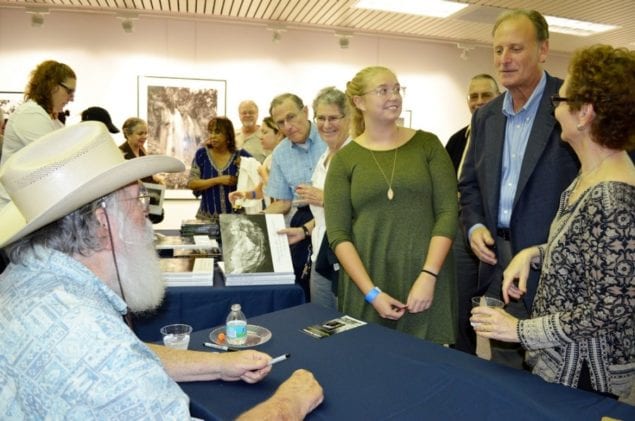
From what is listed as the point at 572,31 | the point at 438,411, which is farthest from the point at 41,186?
the point at 572,31

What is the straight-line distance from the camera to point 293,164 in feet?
10.5

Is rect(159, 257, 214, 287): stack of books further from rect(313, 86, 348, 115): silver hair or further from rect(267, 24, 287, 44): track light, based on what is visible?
rect(267, 24, 287, 44): track light

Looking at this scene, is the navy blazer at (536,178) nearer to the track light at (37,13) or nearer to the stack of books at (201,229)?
the stack of books at (201,229)

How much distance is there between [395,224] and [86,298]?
1.45m

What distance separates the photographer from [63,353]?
0.89 m

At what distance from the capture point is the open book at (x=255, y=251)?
2.45 m

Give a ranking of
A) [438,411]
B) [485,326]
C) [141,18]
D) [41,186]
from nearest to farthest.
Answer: [41,186], [438,411], [485,326], [141,18]

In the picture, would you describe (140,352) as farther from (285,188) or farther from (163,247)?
(285,188)

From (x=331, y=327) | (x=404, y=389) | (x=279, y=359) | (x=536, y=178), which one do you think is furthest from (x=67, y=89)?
(x=404, y=389)

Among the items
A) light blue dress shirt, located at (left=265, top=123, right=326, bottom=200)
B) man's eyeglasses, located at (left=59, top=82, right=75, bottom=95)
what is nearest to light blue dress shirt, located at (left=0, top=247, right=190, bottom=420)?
light blue dress shirt, located at (left=265, top=123, right=326, bottom=200)

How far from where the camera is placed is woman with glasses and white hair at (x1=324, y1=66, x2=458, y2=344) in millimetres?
2180

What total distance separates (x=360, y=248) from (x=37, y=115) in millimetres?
2425

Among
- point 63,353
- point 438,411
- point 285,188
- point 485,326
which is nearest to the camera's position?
point 63,353

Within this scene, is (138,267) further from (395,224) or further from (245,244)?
(245,244)
